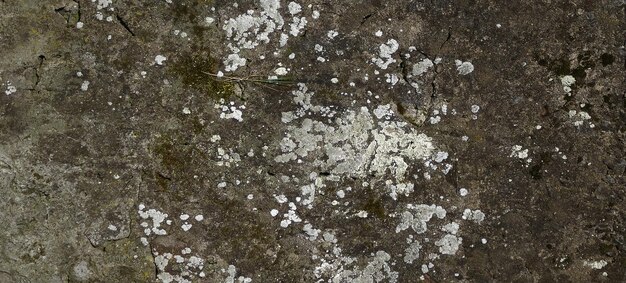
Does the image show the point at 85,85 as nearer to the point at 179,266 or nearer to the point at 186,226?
the point at 186,226

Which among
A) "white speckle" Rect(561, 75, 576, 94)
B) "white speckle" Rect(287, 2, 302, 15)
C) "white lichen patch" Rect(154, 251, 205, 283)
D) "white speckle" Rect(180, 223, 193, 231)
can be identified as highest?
"white speckle" Rect(287, 2, 302, 15)

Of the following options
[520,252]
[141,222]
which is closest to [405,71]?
[520,252]

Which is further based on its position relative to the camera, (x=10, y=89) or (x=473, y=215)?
(x=473, y=215)

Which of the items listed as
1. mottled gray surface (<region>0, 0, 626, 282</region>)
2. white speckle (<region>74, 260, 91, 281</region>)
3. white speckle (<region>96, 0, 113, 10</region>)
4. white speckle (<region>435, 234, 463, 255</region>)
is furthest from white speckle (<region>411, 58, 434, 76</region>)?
white speckle (<region>74, 260, 91, 281</region>)

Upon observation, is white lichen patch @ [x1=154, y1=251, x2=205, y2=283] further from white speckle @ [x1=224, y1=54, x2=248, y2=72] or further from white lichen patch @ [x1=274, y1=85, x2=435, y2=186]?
white speckle @ [x1=224, y1=54, x2=248, y2=72]

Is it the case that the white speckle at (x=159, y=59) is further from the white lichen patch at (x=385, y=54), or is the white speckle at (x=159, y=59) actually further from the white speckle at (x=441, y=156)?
the white speckle at (x=441, y=156)

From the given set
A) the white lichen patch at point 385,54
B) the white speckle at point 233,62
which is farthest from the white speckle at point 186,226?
the white lichen patch at point 385,54

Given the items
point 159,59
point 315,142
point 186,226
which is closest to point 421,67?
point 315,142

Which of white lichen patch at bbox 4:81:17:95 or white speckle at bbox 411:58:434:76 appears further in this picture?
white speckle at bbox 411:58:434:76
